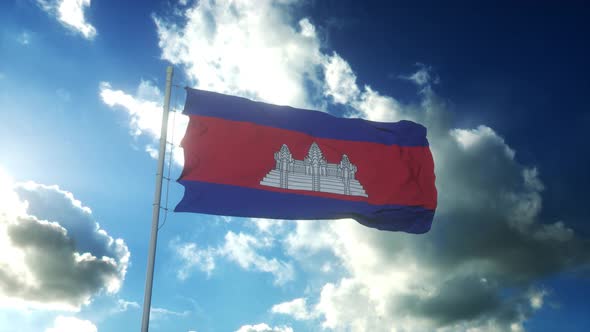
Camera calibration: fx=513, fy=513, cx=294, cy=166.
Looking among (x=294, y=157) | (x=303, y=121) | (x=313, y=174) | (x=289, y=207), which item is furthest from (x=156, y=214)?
(x=303, y=121)

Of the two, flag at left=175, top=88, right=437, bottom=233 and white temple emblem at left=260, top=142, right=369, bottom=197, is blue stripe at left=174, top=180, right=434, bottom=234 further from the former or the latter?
white temple emblem at left=260, top=142, right=369, bottom=197

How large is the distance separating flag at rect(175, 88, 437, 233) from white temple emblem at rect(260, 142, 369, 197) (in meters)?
0.04

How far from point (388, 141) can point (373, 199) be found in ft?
10.0

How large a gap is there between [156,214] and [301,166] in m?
6.27

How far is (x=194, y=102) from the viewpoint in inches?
722

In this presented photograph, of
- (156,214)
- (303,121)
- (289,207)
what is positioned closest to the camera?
(156,214)

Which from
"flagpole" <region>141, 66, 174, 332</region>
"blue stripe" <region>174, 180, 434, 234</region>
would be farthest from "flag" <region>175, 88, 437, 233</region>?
"flagpole" <region>141, 66, 174, 332</region>

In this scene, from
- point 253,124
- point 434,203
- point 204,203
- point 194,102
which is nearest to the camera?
point 204,203

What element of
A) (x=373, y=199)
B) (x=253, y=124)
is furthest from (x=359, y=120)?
(x=253, y=124)

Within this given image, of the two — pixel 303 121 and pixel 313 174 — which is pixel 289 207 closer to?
pixel 313 174

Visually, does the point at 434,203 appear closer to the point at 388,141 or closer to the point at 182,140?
the point at 388,141

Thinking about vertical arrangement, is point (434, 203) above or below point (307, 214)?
above

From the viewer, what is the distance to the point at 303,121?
68.3ft

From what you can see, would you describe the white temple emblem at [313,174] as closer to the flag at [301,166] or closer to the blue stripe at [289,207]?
the flag at [301,166]
